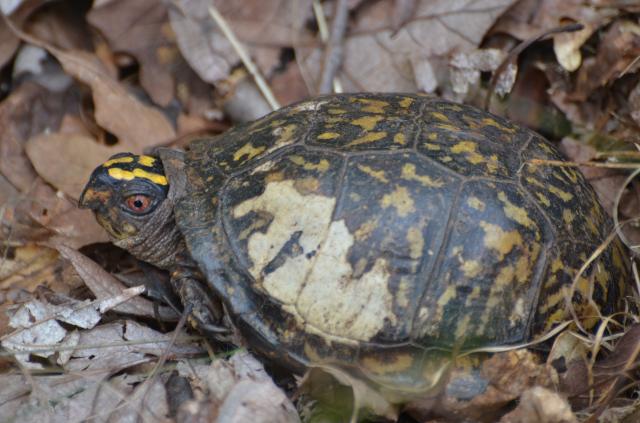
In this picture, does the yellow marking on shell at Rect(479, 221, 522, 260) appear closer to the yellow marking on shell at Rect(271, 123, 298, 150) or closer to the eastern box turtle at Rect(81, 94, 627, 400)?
the eastern box turtle at Rect(81, 94, 627, 400)

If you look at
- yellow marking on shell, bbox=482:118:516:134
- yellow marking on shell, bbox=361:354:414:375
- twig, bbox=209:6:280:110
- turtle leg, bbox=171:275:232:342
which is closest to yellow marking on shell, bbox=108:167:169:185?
turtle leg, bbox=171:275:232:342

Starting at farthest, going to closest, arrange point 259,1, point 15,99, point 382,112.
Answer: point 259,1
point 15,99
point 382,112

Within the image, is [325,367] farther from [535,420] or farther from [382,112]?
[382,112]

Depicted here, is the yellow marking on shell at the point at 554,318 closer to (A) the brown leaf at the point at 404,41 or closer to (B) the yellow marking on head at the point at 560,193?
(B) the yellow marking on head at the point at 560,193

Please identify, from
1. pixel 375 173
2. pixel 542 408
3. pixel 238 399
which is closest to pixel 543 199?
pixel 375 173

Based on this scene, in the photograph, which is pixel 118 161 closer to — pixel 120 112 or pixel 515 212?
pixel 120 112

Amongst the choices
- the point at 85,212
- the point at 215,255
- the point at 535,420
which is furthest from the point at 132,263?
the point at 535,420
